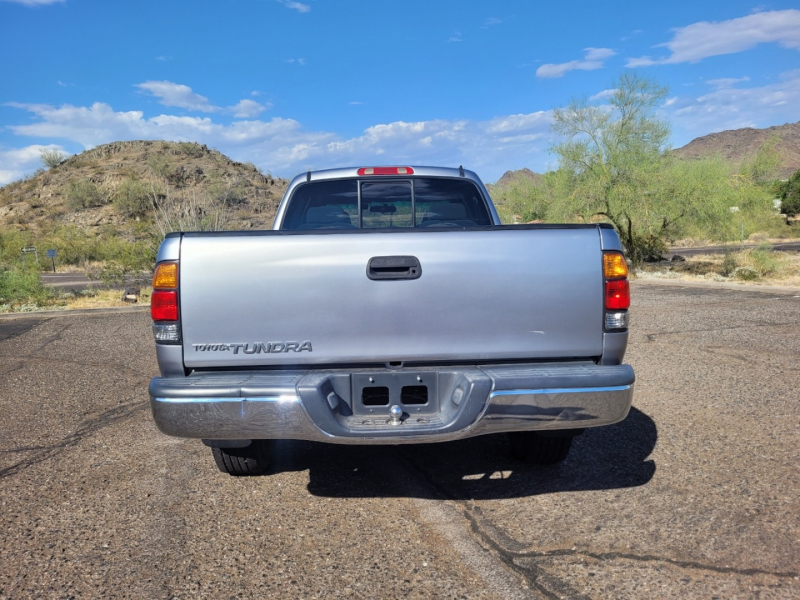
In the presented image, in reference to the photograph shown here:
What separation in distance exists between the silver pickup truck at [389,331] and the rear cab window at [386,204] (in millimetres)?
1831

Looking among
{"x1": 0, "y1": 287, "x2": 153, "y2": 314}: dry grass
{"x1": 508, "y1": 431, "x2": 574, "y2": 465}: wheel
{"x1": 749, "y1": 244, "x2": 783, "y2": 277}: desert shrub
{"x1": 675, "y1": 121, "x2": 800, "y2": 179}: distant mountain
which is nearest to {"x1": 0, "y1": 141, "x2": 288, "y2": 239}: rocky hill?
{"x1": 0, "y1": 287, "x2": 153, "y2": 314}: dry grass

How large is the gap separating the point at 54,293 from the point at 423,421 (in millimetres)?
18906

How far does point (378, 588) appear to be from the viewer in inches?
113

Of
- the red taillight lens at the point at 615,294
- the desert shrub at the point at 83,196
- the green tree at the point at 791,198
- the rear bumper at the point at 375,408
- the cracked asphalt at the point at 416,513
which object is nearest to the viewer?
the cracked asphalt at the point at 416,513

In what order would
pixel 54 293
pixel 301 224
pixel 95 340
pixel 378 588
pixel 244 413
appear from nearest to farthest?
1. pixel 378 588
2. pixel 244 413
3. pixel 301 224
4. pixel 95 340
5. pixel 54 293

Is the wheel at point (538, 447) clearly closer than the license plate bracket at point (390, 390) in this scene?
No

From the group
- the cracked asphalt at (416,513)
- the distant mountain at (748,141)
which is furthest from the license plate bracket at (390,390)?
the distant mountain at (748,141)

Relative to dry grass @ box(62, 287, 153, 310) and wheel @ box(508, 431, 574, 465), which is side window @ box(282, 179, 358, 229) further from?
dry grass @ box(62, 287, 153, 310)

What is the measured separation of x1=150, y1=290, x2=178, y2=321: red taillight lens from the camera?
3.24 meters

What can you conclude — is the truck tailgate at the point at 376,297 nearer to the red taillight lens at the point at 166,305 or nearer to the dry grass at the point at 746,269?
the red taillight lens at the point at 166,305

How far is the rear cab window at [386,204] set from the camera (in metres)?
5.11

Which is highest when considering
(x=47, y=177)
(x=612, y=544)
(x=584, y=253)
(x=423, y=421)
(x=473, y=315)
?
(x=47, y=177)

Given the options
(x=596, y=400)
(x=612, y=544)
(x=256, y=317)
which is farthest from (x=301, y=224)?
(x=612, y=544)

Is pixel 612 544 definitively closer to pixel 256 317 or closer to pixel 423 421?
pixel 423 421
